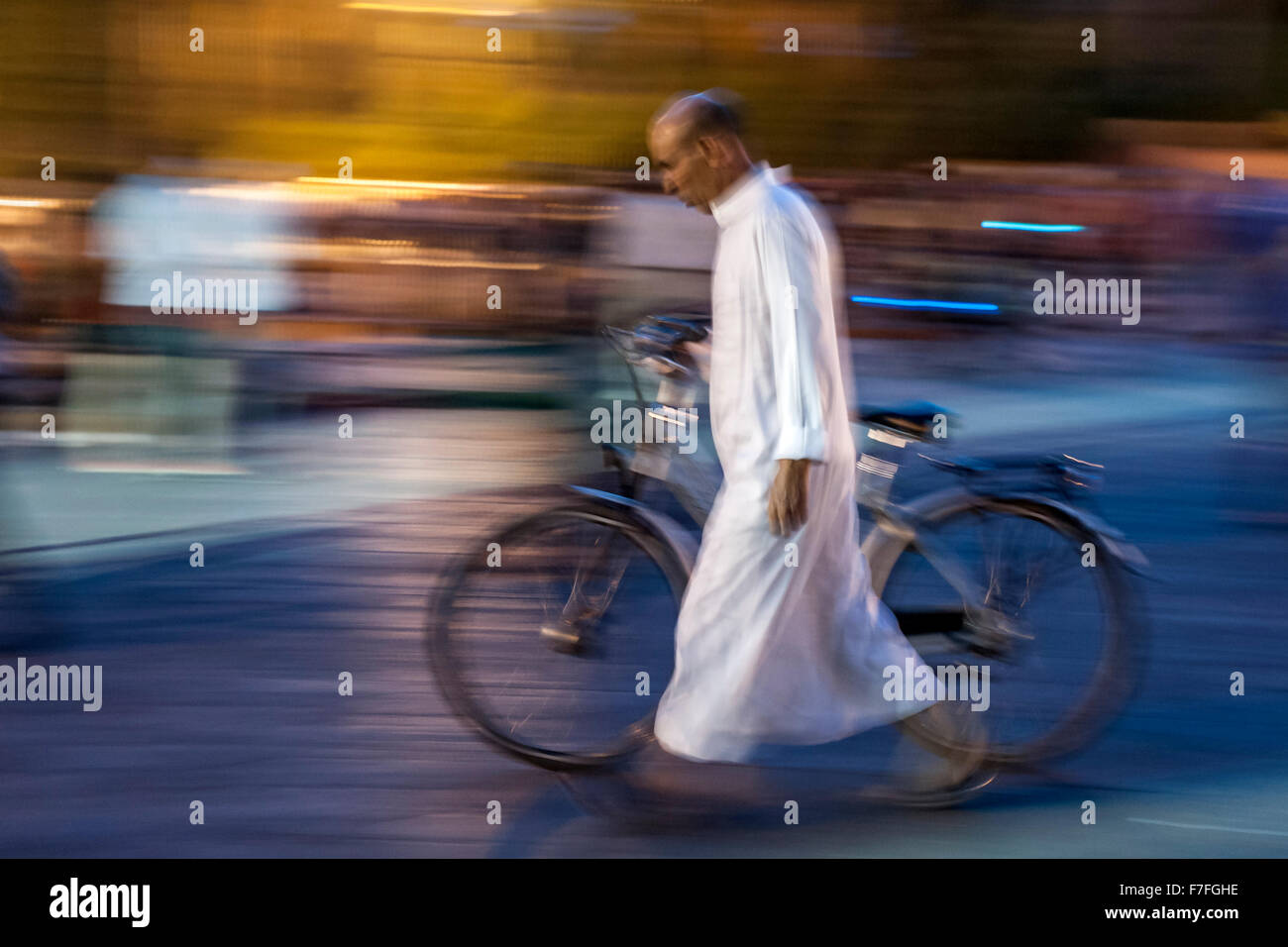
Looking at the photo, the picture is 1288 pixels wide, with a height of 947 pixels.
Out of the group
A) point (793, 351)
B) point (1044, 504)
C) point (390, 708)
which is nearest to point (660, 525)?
point (793, 351)

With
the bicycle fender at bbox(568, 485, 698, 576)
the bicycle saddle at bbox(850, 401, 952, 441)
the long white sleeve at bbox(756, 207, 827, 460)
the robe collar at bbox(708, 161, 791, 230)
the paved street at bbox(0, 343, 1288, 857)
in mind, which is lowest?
the paved street at bbox(0, 343, 1288, 857)

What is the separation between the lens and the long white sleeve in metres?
3.28

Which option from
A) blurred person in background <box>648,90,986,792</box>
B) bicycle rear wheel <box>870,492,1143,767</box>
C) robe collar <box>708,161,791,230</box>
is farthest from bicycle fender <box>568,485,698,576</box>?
robe collar <box>708,161,791,230</box>

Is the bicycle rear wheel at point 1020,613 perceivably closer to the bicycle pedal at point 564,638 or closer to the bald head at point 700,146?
the bicycle pedal at point 564,638

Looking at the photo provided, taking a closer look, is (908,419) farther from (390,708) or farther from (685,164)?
(390,708)

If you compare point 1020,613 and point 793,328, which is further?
point 1020,613

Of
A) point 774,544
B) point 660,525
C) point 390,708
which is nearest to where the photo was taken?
point 774,544

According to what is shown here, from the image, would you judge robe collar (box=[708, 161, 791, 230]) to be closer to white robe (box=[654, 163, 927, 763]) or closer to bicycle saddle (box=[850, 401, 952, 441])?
white robe (box=[654, 163, 927, 763])

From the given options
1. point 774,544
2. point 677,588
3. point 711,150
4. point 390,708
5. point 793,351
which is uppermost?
point 711,150

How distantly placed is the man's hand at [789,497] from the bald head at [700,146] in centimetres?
66

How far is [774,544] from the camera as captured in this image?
3.44 m

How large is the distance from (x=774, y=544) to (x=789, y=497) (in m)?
0.15
